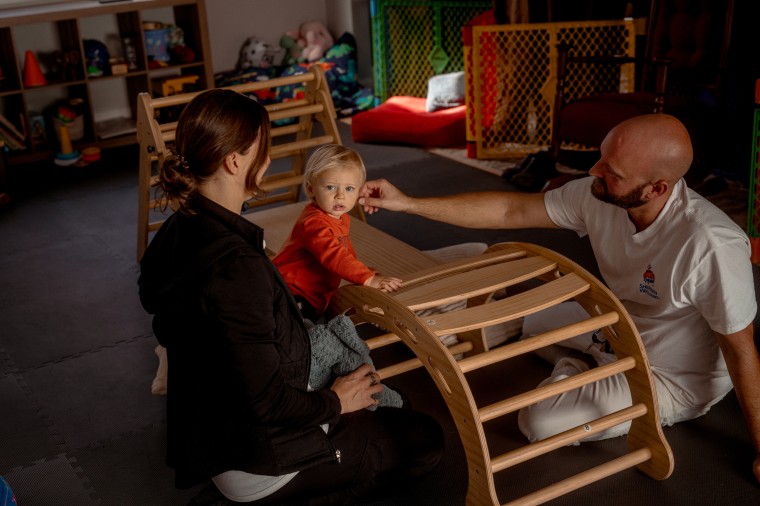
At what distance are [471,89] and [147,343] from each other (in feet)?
9.93

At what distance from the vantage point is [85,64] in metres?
6.16

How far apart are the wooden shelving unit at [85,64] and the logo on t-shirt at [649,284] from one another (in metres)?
4.76

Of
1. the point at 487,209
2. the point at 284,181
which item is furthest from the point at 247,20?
the point at 487,209

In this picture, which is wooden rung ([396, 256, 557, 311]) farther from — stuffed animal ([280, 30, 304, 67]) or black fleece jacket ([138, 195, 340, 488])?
stuffed animal ([280, 30, 304, 67])

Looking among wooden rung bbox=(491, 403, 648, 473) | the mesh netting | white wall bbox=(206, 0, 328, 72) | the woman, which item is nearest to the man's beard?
wooden rung bbox=(491, 403, 648, 473)

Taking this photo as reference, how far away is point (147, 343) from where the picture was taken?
351 cm

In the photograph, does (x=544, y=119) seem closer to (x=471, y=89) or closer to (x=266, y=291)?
(x=471, y=89)

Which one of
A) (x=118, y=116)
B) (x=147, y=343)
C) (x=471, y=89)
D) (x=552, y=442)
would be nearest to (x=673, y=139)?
(x=552, y=442)

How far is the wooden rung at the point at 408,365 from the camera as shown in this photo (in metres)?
2.65

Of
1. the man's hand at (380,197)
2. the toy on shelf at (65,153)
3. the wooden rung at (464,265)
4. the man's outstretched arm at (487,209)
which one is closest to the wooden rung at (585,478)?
the wooden rung at (464,265)

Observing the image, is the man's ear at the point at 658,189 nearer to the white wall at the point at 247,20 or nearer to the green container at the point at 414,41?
the green container at the point at 414,41

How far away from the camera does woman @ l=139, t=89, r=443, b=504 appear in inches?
71.3

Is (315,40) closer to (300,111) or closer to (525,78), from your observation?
(525,78)

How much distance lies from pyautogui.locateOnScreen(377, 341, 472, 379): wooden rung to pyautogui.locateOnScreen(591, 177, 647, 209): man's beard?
0.72 meters
